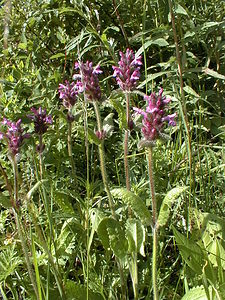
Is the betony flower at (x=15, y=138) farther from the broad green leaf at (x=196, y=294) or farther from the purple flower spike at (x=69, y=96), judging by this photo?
the broad green leaf at (x=196, y=294)

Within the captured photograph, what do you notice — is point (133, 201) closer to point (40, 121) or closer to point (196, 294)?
point (196, 294)

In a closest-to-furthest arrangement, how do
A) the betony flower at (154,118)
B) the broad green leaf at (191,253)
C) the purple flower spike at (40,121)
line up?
the broad green leaf at (191,253) → the betony flower at (154,118) → the purple flower spike at (40,121)

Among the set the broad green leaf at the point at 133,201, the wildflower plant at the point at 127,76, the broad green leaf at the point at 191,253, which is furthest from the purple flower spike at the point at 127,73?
the broad green leaf at the point at 191,253

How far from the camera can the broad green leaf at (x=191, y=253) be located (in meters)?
1.25

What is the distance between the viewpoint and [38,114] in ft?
6.25

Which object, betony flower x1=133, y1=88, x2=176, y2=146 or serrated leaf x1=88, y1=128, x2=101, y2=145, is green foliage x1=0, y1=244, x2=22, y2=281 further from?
betony flower x1=133, y1=88, x2=176, y2=146

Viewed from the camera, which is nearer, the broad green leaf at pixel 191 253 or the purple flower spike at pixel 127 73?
the broad green leaf at pixel 191 253

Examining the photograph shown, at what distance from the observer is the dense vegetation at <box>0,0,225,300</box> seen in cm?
134

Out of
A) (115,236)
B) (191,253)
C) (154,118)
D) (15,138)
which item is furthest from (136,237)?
(15,138)

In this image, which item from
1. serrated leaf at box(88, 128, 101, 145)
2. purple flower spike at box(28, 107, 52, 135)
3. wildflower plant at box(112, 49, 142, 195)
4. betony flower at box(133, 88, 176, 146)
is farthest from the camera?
purple flower spike at box(28, 107, 52, 135)

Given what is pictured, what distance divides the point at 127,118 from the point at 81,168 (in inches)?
30.3

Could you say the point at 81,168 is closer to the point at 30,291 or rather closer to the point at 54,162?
the point at 54,162

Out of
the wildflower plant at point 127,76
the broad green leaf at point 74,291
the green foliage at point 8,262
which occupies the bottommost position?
the broad green leaf at point 74,291

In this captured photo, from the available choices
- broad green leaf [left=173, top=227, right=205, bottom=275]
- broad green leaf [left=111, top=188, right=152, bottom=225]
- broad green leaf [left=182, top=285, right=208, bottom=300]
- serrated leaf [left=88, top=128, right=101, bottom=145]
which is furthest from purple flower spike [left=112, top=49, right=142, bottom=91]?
broad green leaf [left=182, top=285, right=208, bottom=300]
